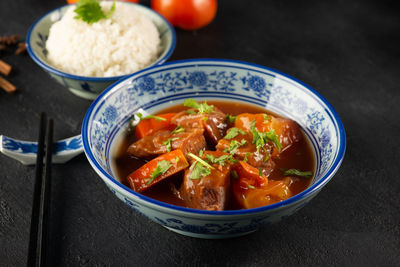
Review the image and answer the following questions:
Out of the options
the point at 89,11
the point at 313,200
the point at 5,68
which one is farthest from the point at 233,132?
the point at 5,68

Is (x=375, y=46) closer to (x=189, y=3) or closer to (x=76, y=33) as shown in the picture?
(x=189, y=3)

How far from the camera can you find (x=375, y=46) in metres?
3.81

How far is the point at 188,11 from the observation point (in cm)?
379

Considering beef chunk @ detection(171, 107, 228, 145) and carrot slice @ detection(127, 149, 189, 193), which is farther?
beef chunk @ detection(171, 107, 228, 145)

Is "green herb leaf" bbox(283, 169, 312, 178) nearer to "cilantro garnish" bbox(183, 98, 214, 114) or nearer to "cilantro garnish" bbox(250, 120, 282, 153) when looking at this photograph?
"cilantro garnish" bbox(250, 120, 282, 153)

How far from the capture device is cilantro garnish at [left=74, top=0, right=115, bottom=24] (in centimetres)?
319

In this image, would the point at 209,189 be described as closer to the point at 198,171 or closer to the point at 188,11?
the point at 198,171

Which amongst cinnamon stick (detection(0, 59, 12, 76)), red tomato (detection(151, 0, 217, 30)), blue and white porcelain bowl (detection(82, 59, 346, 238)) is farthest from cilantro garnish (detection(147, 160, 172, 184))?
red tomato (detection(151, 0, 217, 30))

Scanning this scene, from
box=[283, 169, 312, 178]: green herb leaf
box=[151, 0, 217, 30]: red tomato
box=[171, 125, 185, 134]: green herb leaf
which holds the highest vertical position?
box=[171, 125, 185, 134]: green herb leaf

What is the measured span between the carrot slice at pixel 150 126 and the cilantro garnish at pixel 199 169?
509 millimetres

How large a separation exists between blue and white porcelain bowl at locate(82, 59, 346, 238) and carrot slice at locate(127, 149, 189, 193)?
13 cm

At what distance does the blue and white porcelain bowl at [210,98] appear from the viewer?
1.71 metres

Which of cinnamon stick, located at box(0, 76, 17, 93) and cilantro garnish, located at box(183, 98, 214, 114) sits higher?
cilantro garnish, located at box(183, 98, 214, 114)

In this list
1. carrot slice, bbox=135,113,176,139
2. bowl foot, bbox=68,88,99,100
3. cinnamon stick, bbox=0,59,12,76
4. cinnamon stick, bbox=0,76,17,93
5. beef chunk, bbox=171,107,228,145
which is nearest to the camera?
beef chunk, bbox=171,107,228,145
